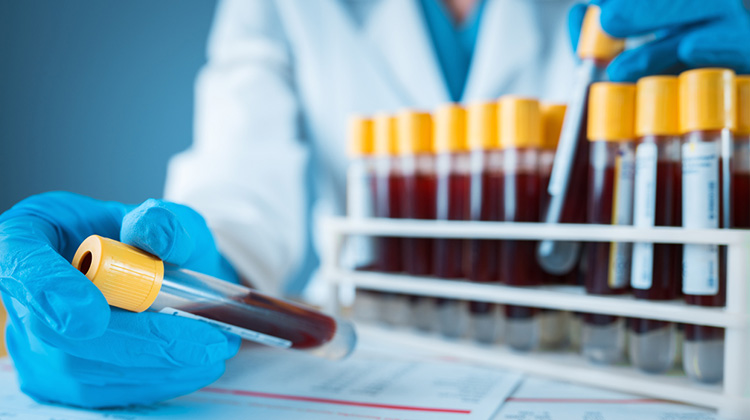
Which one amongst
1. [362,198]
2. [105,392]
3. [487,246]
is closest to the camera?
[105,392]

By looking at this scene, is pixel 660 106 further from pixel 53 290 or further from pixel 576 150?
pixel 53 290

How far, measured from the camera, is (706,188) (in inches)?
20.1

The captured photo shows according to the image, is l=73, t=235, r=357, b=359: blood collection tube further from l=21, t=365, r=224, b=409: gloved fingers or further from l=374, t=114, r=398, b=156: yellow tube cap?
l=374, t=114, r=398, b=156: yellow tube cap

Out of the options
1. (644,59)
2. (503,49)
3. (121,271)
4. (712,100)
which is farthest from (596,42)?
(121,271)

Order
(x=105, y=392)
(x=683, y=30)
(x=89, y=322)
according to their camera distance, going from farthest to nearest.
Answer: (x=683, y=30), (x=105, y=392), (x=89, y=322)

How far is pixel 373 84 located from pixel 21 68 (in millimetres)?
820

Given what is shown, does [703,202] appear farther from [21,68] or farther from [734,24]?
[21,68]

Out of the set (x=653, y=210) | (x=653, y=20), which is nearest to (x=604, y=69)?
(x=653, y=20)

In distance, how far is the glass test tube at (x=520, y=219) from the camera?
0.67 metres

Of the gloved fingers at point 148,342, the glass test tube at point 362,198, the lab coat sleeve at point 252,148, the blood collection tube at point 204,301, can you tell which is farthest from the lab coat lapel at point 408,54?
the gloved fingers at point 148,342

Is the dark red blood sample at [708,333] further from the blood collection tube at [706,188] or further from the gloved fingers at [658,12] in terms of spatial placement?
the gloved fingers at [658,12]

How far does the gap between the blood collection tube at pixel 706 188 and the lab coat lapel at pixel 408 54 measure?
0.64 meters

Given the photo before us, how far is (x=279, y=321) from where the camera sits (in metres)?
0.55

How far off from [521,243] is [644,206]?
6.7 inches
